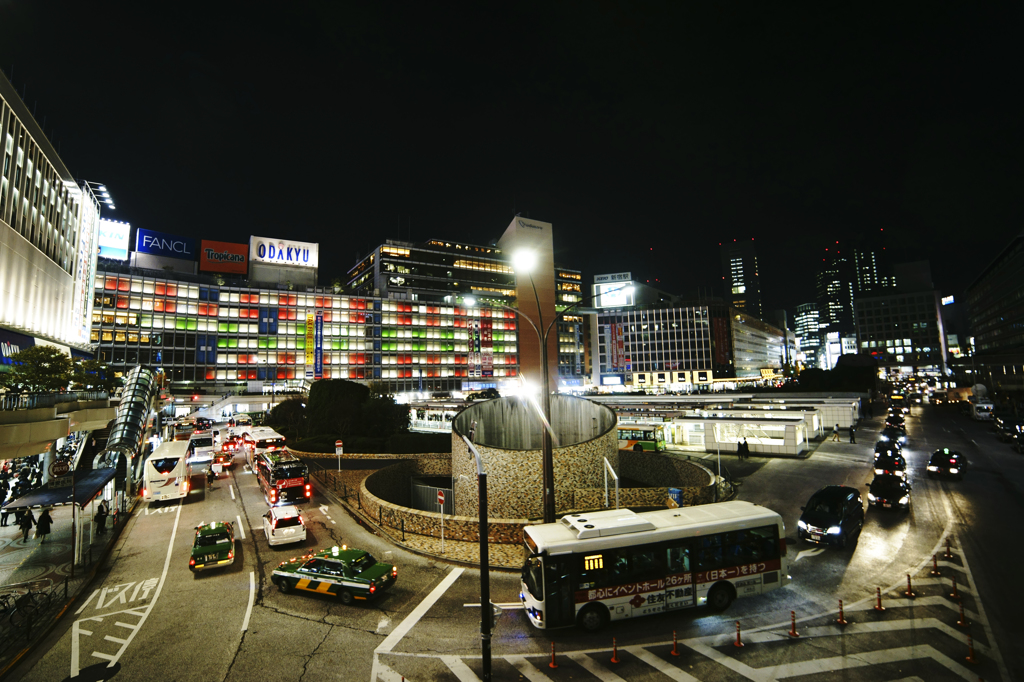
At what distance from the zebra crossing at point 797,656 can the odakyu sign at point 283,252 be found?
102566 millimetres

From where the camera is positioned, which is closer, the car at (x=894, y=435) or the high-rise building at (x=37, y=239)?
the high-rise building at (x=37, y=239)

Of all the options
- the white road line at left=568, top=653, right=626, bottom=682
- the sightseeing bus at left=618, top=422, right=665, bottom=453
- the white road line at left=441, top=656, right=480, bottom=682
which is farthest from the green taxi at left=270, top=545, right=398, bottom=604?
the sightseeing bus at left=618, top=422, right=665, bottom=453

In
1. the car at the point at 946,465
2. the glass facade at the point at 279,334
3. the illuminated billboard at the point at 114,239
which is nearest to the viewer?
the car at the point at 946,465

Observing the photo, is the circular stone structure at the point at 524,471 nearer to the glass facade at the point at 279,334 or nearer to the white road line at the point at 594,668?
the white road line at the point at 594,668

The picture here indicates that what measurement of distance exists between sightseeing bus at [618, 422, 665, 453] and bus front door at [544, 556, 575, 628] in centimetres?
2927

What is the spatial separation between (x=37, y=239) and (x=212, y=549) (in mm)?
44261

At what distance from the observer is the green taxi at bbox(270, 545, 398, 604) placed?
13.5 m

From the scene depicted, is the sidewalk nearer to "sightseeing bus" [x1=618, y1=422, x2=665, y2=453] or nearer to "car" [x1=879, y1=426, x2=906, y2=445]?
"sightseeing bus" [x1=618, y1=422, x2=665, y2=453]

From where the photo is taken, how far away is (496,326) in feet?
434

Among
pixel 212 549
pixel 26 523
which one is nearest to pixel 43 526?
pixel 26 523

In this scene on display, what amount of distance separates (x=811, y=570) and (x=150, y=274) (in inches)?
4699

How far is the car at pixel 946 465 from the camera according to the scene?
86.5ft

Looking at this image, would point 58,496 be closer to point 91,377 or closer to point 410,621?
point 410,621

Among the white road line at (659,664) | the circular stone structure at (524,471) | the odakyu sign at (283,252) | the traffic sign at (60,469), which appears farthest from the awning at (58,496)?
the odakyu sign at (283,252)
